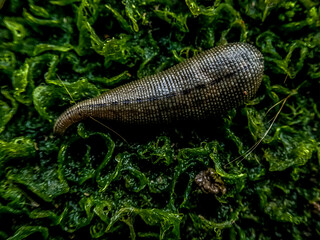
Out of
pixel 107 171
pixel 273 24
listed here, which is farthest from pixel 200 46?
pixel 107 171

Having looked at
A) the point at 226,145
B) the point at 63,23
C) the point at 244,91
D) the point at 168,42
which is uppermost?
the point at 63,23

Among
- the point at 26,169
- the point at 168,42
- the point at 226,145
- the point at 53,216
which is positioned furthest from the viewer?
the point at 168,42

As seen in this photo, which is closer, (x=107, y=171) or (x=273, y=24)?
(x=107, y=171)

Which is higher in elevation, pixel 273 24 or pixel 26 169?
pixel 273 24

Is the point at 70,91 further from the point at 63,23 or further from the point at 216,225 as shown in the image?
the point at 216,225
